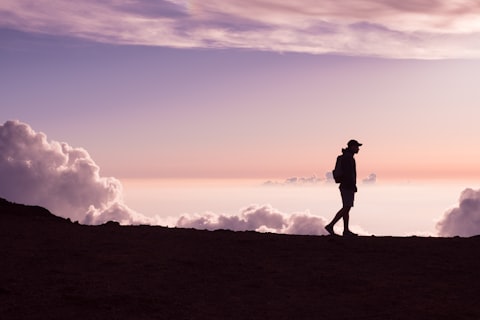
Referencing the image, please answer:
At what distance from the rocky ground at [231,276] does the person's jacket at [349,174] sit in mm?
1540

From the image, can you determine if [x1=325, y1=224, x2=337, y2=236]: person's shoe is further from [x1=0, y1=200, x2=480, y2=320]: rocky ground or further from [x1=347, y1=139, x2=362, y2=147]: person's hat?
[x1=347, y1=139, x2=362, y2=147]: person's hat

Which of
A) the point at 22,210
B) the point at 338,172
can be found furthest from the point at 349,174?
the point at 22,210

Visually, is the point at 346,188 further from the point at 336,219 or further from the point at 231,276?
the point at 231,276

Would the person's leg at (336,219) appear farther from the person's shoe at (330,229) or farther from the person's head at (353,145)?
the person's head at (353,145)

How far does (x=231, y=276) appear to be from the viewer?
12016 millimetres

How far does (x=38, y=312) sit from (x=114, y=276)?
251cm

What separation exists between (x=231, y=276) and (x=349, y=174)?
6472 mm

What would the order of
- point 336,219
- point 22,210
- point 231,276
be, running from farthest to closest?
point 22,210 < point 336,219 < point 231,276

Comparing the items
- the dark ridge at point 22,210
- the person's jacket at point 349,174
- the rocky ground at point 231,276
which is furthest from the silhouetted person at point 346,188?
the dark ridge at point 22,210

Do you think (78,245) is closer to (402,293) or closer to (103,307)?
(103,307)

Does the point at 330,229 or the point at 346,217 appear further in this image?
the point at 330,229

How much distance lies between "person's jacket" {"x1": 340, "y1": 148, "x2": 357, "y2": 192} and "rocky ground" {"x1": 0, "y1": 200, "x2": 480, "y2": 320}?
60.6 inches

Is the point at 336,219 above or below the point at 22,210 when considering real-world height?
below

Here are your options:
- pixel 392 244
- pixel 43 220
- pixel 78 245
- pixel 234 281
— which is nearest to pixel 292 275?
pixel 234 281
